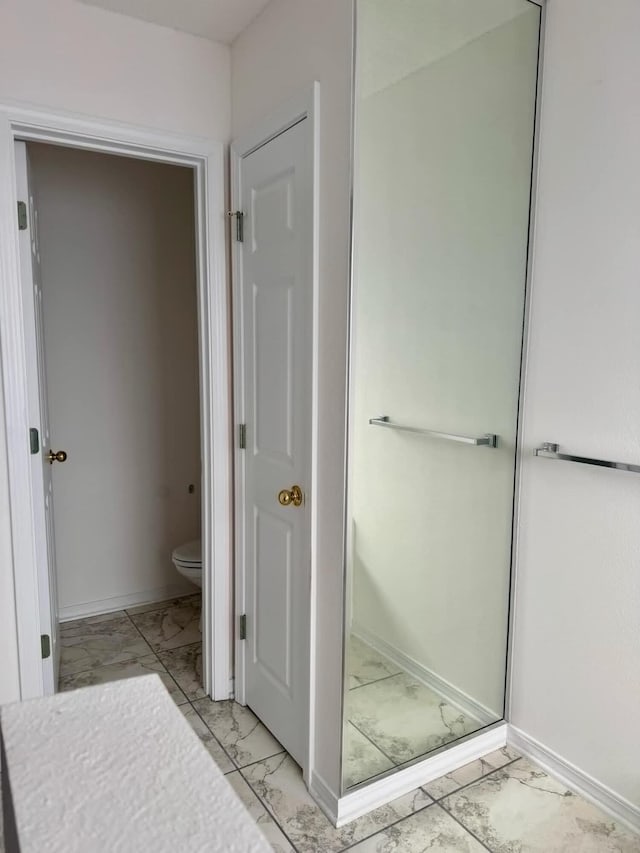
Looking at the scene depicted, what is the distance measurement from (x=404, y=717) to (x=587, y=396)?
1.10m

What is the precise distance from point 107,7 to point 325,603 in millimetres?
1971

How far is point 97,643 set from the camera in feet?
9.81

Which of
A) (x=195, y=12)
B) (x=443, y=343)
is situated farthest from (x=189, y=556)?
(x=195, y=12)

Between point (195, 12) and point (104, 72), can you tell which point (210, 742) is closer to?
point (104, 72)

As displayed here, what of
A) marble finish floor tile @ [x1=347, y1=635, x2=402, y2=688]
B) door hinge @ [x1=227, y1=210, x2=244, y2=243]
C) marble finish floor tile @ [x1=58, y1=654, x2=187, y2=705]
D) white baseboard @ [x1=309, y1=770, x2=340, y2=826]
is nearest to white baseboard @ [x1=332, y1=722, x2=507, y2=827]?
white baseboard @ [x1=309, y1=770, x2=340, y2=826]

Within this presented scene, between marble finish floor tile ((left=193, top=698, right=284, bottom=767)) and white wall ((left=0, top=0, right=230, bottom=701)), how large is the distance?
27.0 inches

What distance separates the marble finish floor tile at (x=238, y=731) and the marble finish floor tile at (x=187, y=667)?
0.26ft

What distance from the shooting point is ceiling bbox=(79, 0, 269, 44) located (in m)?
2.00

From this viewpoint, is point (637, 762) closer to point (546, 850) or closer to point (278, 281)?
point (546, 850)

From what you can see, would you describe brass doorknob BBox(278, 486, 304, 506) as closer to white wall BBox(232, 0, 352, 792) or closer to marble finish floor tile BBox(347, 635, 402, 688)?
white wall BBox(232, 0, 352, 792)

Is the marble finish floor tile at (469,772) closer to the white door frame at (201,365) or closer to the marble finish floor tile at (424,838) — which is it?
the marble finish floor tile at (424,838)

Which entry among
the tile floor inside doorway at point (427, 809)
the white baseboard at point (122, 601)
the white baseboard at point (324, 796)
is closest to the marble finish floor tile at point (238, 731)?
the tile floor inside doorway at point (427, 809)

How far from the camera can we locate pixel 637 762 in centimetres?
177

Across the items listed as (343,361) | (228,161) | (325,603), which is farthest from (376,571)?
(228,161)
